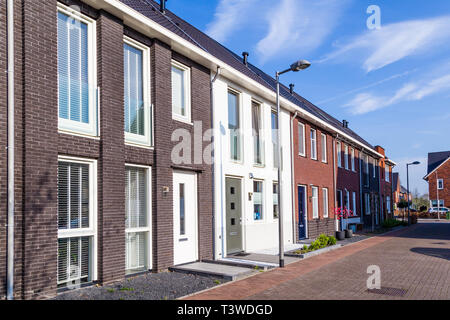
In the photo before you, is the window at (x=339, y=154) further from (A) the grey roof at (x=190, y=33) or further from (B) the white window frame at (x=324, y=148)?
(A) the grey roof at (x=190, y=33)

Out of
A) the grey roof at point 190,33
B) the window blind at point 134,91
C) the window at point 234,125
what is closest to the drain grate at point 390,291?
the window blind at point 134,91

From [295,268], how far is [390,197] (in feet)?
107

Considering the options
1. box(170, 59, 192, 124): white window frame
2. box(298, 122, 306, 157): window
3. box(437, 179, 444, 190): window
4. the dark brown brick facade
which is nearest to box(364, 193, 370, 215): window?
box(298, 122, 306, 157): window

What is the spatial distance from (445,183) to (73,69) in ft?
199

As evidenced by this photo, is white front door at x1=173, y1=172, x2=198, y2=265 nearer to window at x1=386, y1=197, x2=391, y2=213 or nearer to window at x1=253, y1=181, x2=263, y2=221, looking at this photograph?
window at x1=253, y1=181, x2=263, y2=221

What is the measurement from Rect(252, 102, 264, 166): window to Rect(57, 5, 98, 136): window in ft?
23.0

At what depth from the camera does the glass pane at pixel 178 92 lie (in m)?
10.8

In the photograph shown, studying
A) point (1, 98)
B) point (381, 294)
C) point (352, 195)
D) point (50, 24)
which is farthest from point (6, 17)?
point (352, 195)

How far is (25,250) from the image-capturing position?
6.61 metres

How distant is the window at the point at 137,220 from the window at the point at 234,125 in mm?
4000

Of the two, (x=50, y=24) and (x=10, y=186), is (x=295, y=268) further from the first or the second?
(x=50, y=24)

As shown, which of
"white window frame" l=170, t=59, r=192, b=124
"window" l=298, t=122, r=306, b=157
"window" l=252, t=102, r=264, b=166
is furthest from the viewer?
"window" l=298, t=122, r=306, b=157

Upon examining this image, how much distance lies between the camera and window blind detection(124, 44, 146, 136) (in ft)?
30.5
